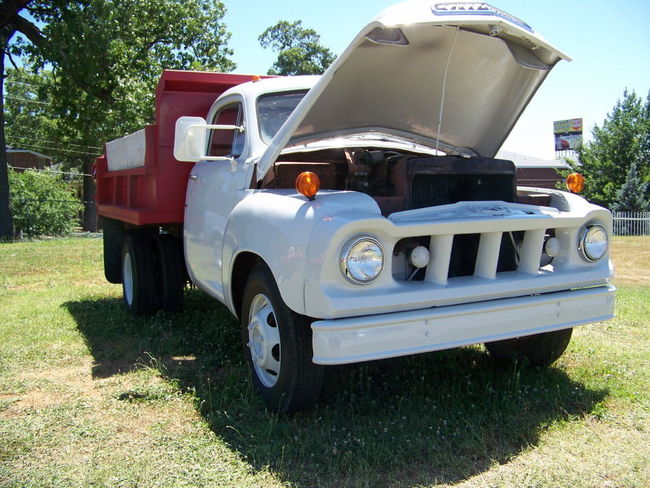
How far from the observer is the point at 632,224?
2906 centimetres

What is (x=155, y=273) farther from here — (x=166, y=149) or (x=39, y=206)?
(x=39, y=206)

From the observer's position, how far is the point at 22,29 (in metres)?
19.7

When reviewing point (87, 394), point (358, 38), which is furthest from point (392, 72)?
point (87, 394)

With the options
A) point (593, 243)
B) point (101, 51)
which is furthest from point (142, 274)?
point (101, 51)

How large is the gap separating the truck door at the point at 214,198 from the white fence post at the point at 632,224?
2794 centimetres

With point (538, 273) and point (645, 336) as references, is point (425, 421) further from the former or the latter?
point (645, 336)

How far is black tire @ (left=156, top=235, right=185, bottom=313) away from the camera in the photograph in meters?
6.03

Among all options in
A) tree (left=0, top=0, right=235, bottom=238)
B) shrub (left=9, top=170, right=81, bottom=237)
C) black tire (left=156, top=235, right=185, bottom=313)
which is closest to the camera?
black tire (left=156, top=235, right=185, bottom=313)

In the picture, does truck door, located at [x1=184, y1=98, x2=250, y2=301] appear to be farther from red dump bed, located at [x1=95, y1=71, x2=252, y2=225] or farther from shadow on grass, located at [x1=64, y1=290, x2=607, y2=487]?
shadow on grass, located at [x1=64, y1=290, x2=607, y2=487]

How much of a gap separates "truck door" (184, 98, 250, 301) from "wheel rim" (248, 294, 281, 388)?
0.67 metres

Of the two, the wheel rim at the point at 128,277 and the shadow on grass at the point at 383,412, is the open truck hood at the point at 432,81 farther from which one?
the wheel rim at the point at 128,277

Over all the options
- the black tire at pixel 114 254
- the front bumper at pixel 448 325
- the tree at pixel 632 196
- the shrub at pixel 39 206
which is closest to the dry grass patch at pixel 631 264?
the front bumper at pixel 448 325

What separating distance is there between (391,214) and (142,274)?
3530mm

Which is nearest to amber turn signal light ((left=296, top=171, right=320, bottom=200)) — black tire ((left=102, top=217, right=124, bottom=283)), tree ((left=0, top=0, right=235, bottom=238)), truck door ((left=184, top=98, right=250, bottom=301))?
truck door ((left=184, top=98, right=250, bottom=301))
